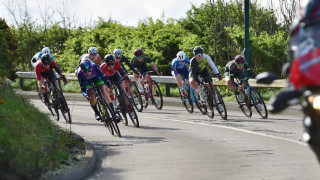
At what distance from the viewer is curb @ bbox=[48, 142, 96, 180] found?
791 cm

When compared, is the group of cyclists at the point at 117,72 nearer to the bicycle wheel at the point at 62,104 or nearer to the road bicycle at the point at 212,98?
the road bicycle at the point at 212,98

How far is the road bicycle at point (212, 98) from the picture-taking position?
16000 mm

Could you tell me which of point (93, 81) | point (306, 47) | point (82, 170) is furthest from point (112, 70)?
point (306, 47)

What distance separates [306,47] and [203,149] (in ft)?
24.5

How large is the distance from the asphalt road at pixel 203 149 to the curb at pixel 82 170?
4.5 inches

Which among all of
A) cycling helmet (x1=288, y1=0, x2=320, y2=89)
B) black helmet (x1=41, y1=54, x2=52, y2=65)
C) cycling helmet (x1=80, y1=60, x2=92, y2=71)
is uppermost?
cycling helmet (x1=288, y1=0, x2=320, y2=89)

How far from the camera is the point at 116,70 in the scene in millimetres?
16547

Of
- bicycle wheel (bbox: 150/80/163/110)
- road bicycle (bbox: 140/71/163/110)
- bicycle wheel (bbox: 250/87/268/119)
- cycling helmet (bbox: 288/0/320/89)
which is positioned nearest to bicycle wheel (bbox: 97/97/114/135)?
bicycle wheel (bbox: 250/87/268/119)

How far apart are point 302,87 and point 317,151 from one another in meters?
0.59

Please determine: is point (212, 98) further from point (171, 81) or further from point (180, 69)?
point (171, 81)

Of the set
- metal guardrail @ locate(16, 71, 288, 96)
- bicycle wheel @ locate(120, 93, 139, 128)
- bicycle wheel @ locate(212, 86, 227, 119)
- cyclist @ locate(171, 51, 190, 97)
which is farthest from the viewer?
metal guardrail @ locate(16, 71, 288, 96)

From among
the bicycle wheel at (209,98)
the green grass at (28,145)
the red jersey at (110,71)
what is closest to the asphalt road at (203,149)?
the bicycle wheel at (209,98)

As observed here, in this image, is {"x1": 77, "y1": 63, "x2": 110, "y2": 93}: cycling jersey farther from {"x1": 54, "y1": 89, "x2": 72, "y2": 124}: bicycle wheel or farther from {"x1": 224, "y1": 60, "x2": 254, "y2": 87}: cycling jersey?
{"x1": 224, "y1": 60, "x2": 254, "y2": 87}: cycling jersey

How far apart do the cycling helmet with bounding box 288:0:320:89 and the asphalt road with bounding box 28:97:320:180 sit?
14.0 feet
